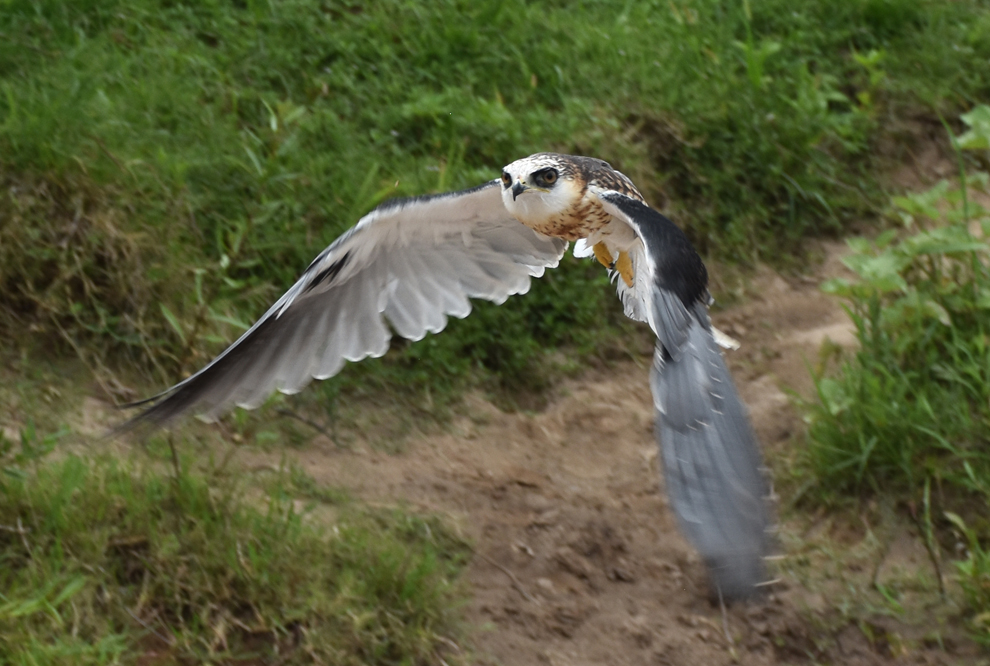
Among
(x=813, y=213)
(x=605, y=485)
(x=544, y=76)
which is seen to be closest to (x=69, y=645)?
(x=605, y=485)

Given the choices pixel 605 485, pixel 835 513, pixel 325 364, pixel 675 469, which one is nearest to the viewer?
pixel 675 469

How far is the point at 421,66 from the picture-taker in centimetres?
556

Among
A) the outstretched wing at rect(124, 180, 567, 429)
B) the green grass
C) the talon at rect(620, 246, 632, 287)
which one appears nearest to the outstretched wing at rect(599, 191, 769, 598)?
the talon at rect(620, 246, 632, 287)

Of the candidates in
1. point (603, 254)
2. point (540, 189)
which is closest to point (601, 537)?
point (603, 254)

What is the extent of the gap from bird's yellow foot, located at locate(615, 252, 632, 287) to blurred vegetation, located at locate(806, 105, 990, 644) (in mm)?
Result: 1005

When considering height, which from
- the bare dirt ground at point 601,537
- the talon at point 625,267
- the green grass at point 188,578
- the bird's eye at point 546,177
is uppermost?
the bird's eye at point 546,177

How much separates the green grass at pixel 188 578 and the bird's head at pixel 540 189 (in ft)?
3.93

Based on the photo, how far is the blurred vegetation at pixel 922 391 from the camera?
4086 millimetres

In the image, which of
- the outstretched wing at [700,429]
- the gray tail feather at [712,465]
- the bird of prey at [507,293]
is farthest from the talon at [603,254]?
the gray tail feather at [712,465]

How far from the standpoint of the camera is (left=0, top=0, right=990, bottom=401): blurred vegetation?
164 inches

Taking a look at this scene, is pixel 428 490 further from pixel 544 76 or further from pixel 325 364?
pixel 544 76

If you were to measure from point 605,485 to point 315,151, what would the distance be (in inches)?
78.3

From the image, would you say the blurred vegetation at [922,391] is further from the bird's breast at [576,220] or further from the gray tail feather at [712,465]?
the gray tail feather at [712,465]

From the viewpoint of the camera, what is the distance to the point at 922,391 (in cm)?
421
